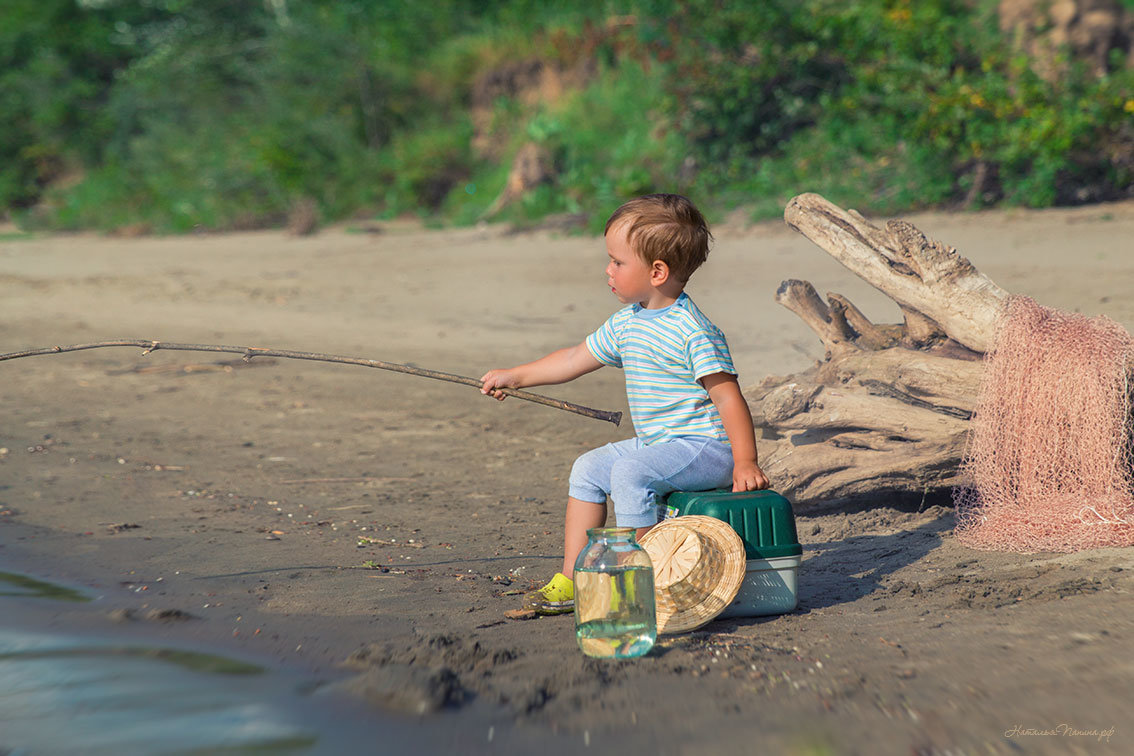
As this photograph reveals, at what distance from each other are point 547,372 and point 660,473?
68cm

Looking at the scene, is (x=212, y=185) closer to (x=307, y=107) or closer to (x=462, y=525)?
(x=307, y=107)

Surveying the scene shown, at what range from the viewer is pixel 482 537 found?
4695 mm

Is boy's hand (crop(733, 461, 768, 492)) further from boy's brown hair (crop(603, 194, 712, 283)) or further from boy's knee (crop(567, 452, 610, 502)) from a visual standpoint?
boy's brown hair (crop(603, 194, 712, 283))

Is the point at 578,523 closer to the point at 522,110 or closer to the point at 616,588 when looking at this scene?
the point at 616,588

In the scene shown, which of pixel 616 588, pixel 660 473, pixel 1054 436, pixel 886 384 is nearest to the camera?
pixel 616 588

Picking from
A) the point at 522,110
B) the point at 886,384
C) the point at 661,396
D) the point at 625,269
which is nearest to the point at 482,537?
the point at 661,396

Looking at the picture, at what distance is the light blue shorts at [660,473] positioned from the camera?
3.44 meters

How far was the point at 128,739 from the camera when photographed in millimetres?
2854

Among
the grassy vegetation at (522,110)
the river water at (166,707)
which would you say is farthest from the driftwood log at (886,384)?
the grassy vegetation at (522,110)

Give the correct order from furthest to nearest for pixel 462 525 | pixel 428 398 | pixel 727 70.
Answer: pixel 727 70
pixel 428 398
pixel 462 525

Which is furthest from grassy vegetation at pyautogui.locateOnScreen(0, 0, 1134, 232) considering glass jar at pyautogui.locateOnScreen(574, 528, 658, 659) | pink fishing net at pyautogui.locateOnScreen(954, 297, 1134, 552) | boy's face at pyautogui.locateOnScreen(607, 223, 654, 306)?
glass jar at pyautogui.locateOnScreen(574, 528, 658, 659)

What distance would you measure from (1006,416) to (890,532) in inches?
28.3

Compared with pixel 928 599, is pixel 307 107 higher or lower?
higher

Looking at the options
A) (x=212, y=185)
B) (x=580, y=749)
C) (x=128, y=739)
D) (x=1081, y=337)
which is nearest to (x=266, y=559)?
(x=128, y=739)
